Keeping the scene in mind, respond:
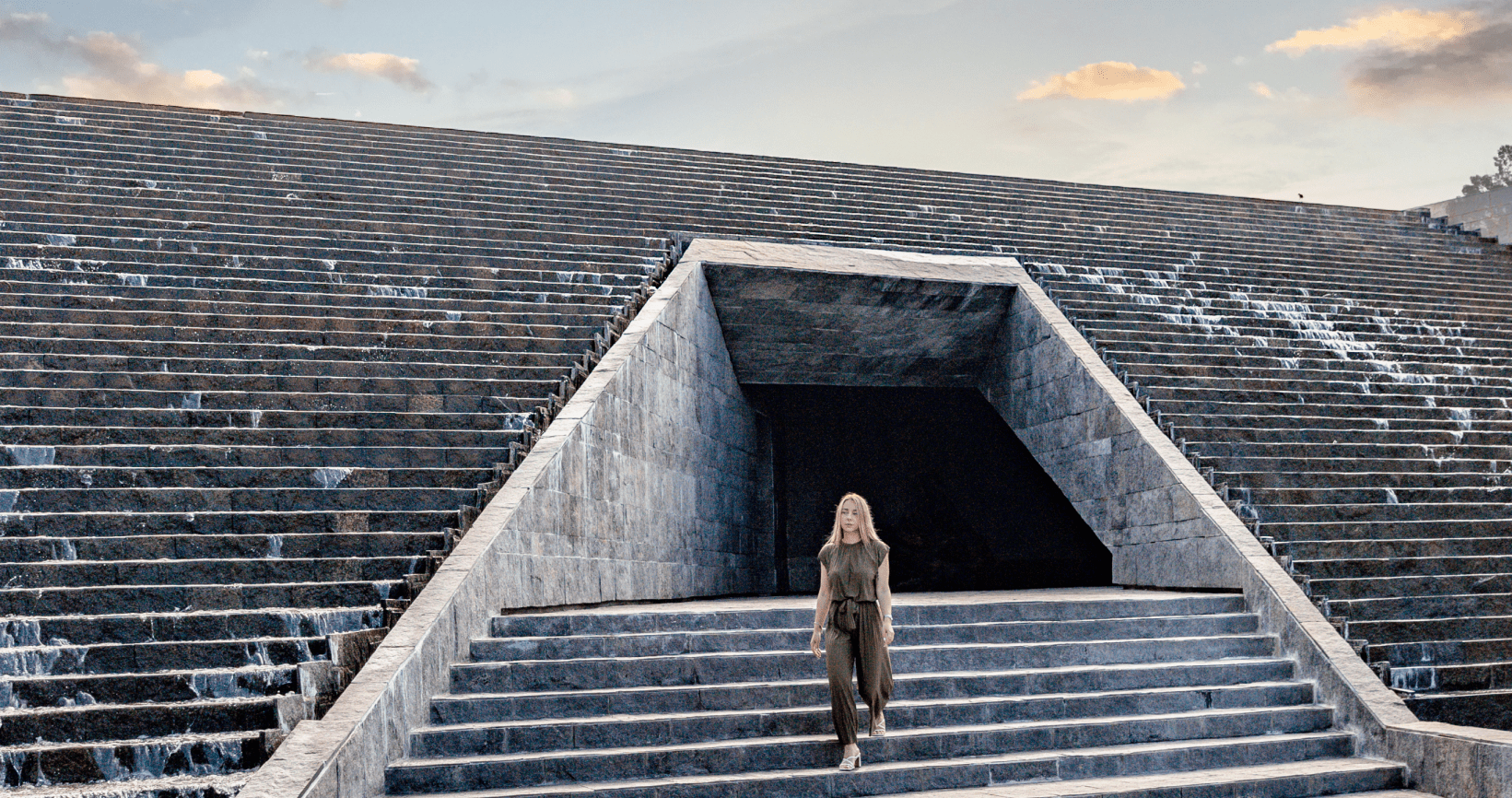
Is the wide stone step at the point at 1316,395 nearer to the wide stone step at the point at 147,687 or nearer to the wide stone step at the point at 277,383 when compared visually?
the wide stone step at the point at 277,383

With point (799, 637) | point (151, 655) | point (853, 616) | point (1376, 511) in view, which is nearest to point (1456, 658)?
point (1376, 511)

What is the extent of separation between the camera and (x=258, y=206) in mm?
12836

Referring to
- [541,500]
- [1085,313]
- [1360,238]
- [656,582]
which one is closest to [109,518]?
[541,500]

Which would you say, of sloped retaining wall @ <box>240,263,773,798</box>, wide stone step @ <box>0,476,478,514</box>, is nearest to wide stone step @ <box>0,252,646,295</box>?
sloped retaining wall @ <box>240,263,773,798</box>

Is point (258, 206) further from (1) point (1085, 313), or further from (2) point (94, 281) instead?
(1) point (1085, 313)

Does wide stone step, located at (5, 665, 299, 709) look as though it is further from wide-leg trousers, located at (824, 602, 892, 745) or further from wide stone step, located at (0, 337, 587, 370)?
wide stone step, located at (0, 337, 587, 370)

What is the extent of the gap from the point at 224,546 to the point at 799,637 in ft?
12.1

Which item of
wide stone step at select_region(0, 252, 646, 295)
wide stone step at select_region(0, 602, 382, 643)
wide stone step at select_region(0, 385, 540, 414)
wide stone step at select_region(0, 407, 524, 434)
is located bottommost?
wide stone step at select_region(0, 602, 382, 643)

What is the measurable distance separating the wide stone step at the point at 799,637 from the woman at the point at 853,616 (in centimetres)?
113

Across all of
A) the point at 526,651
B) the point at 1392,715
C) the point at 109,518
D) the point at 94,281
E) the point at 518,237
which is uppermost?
the point at 518,237

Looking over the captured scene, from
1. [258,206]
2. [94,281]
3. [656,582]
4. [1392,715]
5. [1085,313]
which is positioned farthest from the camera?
[1085,313]

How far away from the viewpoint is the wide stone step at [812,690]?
21.5 feet

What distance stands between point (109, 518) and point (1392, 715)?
8.14 m

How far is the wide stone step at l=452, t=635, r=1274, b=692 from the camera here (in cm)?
682
